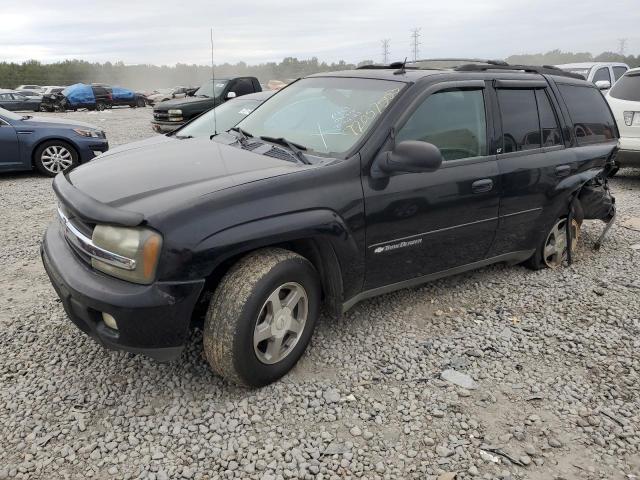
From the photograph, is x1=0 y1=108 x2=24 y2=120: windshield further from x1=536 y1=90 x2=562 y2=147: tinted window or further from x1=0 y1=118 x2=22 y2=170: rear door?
x1=536 y1=90 x2=562 y2=147: tinted window

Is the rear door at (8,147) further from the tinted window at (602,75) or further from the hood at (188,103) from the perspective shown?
the tinted window at (602,75)

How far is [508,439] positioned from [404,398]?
0.57 metres

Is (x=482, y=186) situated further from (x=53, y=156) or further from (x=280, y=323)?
(x=53, y=156)

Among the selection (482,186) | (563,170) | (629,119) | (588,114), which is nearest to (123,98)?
(629,119)

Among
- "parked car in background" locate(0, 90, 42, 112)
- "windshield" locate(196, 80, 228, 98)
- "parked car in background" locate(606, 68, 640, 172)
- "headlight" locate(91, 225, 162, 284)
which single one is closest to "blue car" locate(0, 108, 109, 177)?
"windshield" locate(196, 80, 228, 98)

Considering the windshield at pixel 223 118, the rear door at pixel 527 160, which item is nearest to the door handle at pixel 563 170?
the rear door at pixel 527 160

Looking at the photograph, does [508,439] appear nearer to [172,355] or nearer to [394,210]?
[394,210]

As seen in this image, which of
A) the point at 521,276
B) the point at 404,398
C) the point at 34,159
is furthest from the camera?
the point at 34,159

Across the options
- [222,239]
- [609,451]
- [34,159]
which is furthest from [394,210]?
[34,159]

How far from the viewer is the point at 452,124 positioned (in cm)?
352

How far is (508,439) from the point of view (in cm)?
252

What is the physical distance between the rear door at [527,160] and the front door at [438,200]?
16cm

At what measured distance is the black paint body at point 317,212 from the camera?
7.97ft

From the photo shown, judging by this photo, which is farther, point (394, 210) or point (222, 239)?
point (394, 210)
